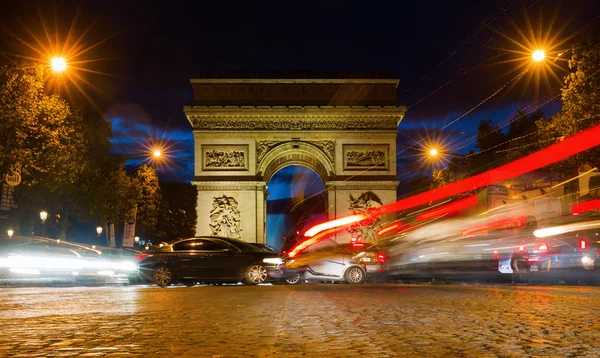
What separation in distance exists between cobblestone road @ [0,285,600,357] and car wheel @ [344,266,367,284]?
24.0ft

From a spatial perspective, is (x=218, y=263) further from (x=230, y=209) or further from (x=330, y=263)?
(x=230, y=209)

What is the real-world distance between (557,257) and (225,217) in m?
23.6

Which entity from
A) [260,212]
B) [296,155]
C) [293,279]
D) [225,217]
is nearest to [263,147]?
[296,155]

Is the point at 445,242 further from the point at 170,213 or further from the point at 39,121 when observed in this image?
the point at 170,213

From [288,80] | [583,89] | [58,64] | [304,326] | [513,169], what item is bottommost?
[304,326]

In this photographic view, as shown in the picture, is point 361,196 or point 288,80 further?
point 288,80

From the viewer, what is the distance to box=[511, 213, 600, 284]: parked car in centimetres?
2161

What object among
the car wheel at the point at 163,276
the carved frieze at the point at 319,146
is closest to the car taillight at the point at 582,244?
the car wheel at the point at 163,276

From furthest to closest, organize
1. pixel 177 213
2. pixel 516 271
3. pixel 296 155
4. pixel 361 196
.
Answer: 1. pixel 177 213
2. pixel 296 155
3. pixel 361 196
4. pixel 516 271

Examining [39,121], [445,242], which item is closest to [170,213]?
[39,121]

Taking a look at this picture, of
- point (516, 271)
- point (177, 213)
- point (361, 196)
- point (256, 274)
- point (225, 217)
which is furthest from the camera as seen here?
point (177, 213)

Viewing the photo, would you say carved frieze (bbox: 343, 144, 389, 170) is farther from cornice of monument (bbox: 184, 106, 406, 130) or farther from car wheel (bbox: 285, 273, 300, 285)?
car wheel (bbox: 285, 273, 300, 285)

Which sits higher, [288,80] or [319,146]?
[288,80]

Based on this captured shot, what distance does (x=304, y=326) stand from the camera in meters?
8.48
